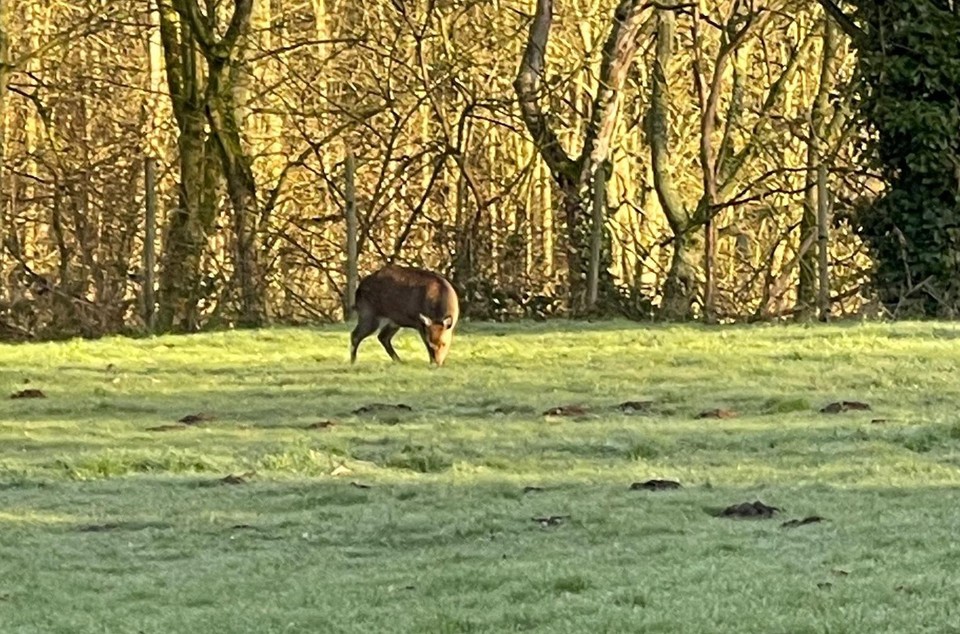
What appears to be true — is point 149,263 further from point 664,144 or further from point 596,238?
point 664,144

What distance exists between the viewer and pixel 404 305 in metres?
15.9

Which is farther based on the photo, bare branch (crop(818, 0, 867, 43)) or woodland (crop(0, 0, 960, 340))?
bare branch (crop(818, 0, 867, 43))

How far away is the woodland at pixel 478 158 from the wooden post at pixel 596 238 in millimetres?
35

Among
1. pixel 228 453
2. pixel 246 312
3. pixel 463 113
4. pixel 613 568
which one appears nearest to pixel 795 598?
pixel 613 568

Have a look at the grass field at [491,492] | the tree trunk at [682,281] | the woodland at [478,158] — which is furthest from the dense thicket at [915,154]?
the grass field at [491,492]

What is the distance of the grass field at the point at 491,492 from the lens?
20.9 feet

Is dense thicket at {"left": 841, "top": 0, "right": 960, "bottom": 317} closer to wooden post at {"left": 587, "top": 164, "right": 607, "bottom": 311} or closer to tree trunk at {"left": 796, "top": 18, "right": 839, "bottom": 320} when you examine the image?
tree trunk at {"left": 796, "top": 18, "right": 839, "bottom": 320}

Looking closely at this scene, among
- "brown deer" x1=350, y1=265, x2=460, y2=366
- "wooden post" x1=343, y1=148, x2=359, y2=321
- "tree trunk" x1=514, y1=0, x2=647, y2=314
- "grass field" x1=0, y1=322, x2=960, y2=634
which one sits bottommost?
"grass field" x1=0, y1=322, x2=960, y2=634

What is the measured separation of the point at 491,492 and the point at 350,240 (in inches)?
455

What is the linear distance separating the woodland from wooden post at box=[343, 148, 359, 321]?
0.08m

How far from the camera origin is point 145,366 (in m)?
15.8

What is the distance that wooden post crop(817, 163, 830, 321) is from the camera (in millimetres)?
19375

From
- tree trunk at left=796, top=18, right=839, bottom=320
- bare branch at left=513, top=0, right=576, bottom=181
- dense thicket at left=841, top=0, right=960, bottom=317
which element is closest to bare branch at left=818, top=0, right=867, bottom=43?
dense thicket at left=841, top=0, right=960, bottom=317

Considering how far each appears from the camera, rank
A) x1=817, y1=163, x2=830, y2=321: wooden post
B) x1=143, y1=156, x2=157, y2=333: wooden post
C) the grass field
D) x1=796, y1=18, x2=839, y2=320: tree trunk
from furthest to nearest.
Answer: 1. x1=796, y1=18, x2=839, y2=320: tree trunk
2. x1=143, y1=156, x2=157, y2=333: wooden post
3. x1=817, y1=163, x2=830, y2=321: wooden post
4. the grass field
